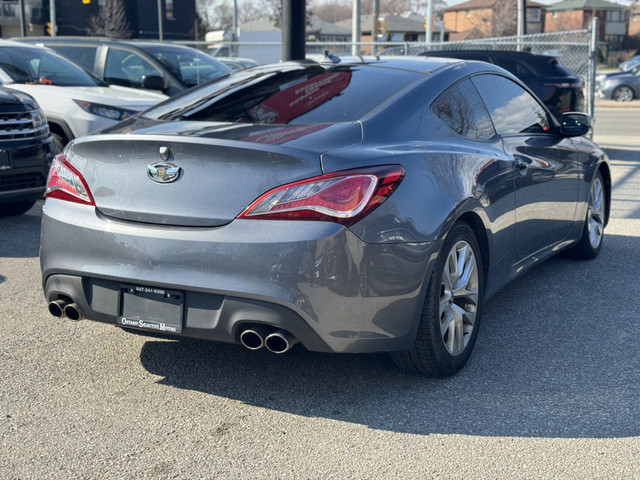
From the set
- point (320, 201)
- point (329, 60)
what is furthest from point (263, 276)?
point (329, 60)

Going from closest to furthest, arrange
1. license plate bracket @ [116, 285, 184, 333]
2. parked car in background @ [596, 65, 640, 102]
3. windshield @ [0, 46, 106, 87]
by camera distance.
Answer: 1. license plate bracket @ [116, 285, 184, 333]
2. windshield @ [0, 46, 106, 87]
3. parked car in background @ [596, 65, 640, 102]

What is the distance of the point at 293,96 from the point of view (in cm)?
439

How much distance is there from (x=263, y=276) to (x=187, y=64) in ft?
30.3

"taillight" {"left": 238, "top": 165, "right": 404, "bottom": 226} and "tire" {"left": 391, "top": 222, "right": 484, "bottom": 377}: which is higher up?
"taillight" {"left": 238, "top": 165, "right": 404, "bottom": 226}

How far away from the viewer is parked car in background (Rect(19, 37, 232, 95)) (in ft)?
38.5

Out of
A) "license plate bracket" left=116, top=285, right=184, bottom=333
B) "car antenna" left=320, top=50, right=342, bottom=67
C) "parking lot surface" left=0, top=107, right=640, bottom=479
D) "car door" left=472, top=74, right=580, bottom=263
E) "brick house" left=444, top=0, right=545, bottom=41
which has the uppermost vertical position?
"brick house" left=444, top=0, right=545, bottom=41

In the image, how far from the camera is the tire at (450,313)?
12.9 feet

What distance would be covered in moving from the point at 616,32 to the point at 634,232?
328 ft

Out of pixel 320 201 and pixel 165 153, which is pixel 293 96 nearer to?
pixel 165 153

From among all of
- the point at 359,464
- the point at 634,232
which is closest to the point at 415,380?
the point at 359,464

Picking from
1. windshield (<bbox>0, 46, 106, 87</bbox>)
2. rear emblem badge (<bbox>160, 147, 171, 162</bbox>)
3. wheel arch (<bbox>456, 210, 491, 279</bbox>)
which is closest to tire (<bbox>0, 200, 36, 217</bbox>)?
windshield (<bbox>0, 46, 106, 87</bbox>)

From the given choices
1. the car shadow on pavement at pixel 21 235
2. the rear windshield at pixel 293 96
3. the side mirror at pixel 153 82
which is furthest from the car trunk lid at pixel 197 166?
the side mirror at pixel 153 82

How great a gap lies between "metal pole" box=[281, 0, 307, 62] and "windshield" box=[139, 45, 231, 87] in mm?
4028

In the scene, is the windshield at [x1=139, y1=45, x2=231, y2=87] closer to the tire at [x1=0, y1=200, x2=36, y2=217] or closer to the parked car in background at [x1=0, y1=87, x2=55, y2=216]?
the tire at [x1=0, y1=200, x2=36, y2=217]
